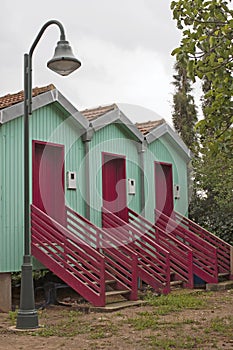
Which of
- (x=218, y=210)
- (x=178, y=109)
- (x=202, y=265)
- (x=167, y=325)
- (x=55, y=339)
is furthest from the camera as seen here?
(x=178, y=109)

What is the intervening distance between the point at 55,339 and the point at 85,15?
7777 millimetres

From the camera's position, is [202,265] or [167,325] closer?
[167,325]

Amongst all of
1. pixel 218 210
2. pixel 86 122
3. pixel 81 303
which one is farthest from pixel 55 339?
pixel 218 210

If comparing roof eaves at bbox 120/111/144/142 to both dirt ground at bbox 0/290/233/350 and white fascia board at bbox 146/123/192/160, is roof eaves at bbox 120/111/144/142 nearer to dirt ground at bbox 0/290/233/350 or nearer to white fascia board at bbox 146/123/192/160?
white fascia board at bbox 146/123/192/160

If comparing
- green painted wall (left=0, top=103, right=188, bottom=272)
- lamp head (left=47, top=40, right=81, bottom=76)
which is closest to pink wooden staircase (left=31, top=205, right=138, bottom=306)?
green painted wall (left=0, top=103, right=188, bottom=272)

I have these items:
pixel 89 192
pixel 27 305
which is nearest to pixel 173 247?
pixel 89 192

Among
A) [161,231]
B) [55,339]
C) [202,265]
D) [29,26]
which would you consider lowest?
[55,339]

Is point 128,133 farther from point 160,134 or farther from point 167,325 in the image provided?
point 167,325

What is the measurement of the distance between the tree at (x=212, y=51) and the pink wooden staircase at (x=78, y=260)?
4.35 metres

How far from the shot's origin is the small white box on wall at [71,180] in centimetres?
1347

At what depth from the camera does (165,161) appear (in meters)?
16.9

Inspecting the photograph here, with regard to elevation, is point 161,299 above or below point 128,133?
below

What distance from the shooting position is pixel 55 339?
850 cm

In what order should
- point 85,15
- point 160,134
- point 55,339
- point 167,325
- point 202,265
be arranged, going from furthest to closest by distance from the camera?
point 160,134
point 202,265
point 85,15
point 167,325
point 55,339
